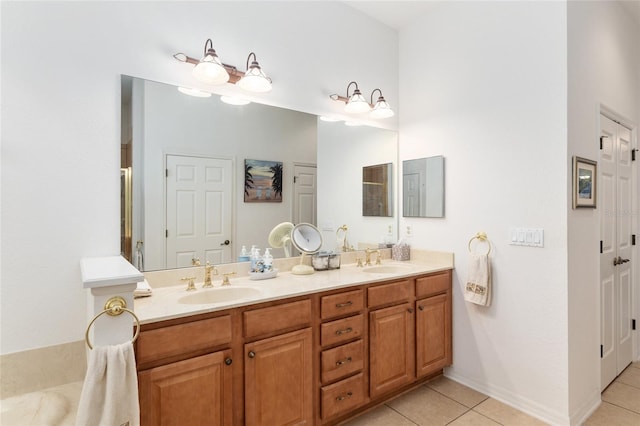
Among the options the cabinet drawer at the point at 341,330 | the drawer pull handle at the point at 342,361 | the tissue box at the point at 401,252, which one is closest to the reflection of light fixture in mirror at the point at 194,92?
the cabinet drawer at the point at 341,330

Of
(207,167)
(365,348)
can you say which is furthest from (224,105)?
(365,348)

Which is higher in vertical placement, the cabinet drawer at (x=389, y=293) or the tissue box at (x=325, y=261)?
the tissue box at (x=325, y=261)

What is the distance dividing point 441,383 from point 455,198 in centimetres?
148

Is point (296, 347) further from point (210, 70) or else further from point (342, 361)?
point (210, 70)

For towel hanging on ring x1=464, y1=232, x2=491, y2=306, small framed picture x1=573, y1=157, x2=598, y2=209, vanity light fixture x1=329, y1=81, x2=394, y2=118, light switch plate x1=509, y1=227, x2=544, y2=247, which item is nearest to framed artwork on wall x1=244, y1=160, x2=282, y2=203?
vanity light fixture x1=329, y1=81, x2=394, y2=118

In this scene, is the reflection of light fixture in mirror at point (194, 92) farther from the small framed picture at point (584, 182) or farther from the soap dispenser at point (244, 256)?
the small framed picture at point (584, 182)

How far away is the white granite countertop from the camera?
1.52 meters

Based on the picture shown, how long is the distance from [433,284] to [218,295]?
1591 millimetres

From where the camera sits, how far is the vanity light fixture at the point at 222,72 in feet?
6.36

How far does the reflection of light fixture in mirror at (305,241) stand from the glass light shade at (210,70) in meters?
1.13

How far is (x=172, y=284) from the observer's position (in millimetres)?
1980

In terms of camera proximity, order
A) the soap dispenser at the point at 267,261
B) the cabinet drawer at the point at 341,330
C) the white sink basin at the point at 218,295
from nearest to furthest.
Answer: the white sink basin at the point at 218,295, the cabinet drawer at the point at 341,330, the soap dispenser at the point at 267,261

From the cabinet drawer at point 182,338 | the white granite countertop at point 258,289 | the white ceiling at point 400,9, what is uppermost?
the white ceiling at point 400,9

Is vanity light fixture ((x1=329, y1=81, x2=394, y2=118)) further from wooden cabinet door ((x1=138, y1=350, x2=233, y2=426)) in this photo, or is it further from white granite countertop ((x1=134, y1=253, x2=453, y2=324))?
wooden cabinet door ((x1=138, y1=350, x2=233, y2=426))
